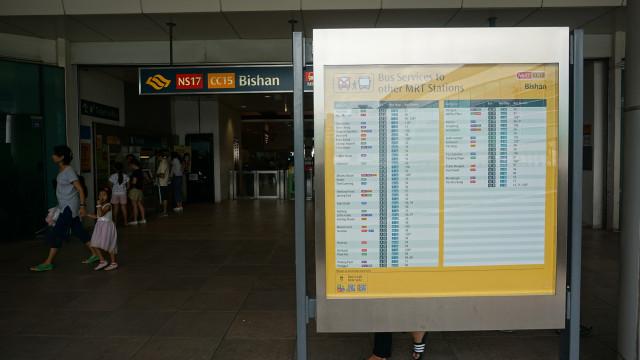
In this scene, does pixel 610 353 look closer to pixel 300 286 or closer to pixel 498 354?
pixel 498 354

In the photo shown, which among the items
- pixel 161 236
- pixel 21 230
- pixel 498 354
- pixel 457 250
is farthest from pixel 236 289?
pixel 21 230

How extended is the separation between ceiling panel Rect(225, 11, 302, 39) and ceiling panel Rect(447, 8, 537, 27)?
2.62 m

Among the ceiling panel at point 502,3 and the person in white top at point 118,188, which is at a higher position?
the ceiling panel at point 502,3

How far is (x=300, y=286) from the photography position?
2225mm

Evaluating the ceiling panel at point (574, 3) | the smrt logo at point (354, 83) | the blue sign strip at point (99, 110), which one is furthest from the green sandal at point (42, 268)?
the ceiling panel at point (574, 3)

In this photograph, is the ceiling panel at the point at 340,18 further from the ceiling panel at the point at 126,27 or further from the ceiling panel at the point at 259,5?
the ceiling panel at the point at 126,27

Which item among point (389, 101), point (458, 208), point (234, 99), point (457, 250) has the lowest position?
point (457, 250)

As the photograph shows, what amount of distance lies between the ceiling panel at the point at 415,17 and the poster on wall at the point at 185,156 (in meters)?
8.75

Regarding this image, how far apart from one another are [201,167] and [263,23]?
8190 millimetres

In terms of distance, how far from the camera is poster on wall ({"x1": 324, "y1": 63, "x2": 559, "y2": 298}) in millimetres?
2199

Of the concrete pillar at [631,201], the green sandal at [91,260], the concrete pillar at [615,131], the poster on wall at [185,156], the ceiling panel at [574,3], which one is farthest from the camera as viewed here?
the poster on wall at [185,156]

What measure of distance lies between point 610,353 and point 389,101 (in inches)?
103

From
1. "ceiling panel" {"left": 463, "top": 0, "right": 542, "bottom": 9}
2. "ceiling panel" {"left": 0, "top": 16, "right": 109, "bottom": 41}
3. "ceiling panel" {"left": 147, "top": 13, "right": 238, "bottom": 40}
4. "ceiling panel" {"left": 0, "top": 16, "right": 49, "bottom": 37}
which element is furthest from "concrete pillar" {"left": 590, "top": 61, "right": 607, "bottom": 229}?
"ceiling panel" {"left": 0, "top": 16, "right": 49, "bottom": 37}

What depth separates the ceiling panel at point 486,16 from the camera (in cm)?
675
